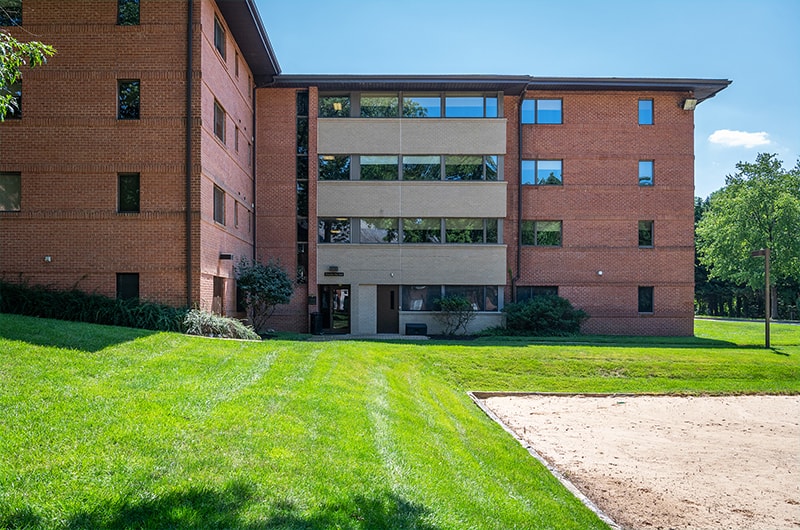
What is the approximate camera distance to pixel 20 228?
1625cm

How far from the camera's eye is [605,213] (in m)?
25.9

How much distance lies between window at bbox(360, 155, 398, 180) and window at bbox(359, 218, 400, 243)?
1830 millimetres

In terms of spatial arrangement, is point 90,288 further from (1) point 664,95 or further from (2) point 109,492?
(1) point 664,95

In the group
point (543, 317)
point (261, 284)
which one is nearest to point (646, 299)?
point (543, 317)

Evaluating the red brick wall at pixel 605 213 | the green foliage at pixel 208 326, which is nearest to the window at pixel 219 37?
the green foliage at pixel 208 326

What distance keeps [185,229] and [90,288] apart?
295 cm

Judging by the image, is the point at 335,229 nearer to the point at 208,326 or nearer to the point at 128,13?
the point at 208,326

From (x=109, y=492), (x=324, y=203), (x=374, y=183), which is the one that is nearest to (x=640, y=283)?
(x=374, y=183)

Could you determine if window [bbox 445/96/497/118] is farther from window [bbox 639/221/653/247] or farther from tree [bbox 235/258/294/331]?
tree [bbox 235/258/294/331]

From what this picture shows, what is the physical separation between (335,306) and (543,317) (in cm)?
864

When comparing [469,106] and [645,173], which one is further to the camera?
[645,173]

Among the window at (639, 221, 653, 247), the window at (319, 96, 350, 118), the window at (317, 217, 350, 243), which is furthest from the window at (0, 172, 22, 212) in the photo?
the window at (639, 221, 653, 247)

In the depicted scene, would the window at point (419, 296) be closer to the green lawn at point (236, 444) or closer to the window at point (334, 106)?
the window at point (334, 106)

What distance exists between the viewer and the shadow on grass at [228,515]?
4078mm
